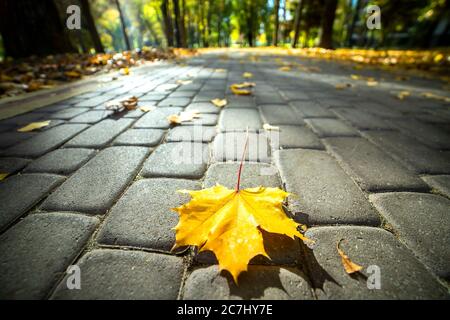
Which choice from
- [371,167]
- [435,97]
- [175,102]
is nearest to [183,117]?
[175,102]

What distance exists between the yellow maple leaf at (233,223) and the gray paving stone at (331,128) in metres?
1.13

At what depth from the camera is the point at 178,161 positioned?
1.52 metres

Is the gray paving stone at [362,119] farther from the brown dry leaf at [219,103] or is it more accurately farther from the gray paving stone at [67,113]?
the gray paving stone at [67,113]

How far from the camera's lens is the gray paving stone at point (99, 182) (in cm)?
113

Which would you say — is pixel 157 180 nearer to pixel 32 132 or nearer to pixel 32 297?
pixel 32 297

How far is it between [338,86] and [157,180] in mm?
3422

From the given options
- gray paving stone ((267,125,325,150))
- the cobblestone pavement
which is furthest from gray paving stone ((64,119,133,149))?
gray paving stone ((267,125,325,150))

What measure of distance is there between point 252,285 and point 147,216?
54cm

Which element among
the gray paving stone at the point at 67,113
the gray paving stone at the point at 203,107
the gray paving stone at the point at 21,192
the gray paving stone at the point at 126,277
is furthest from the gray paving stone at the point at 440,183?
the gray paving stone at the point at 67,113

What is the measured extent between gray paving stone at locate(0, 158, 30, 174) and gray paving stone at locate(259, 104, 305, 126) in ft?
5.95

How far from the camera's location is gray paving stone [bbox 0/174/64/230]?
3.56ft

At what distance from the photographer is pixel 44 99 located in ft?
9.71

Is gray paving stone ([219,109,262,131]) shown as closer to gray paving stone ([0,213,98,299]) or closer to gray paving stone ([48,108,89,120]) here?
gray paving stone ([0,213,98,299])
